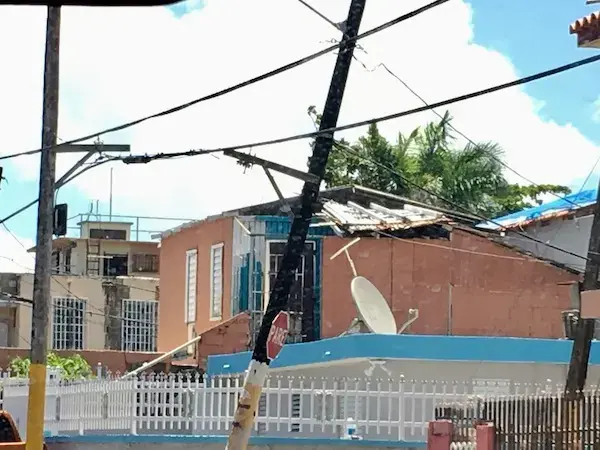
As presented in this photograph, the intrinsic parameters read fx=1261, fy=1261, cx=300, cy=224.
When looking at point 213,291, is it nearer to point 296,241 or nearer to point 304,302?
point 304,302

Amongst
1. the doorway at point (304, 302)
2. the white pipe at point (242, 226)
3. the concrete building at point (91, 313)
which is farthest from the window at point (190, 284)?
the concrete building at point (91, 313)

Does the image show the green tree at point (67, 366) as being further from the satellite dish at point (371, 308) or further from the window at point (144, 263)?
the window at point (144, 263)

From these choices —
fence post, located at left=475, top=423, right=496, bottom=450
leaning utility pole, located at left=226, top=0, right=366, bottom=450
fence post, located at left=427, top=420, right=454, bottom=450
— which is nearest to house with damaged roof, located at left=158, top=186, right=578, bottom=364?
fence post, located at left=427, top=420, right=454, bottom=450

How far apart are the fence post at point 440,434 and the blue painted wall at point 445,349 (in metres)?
3.54

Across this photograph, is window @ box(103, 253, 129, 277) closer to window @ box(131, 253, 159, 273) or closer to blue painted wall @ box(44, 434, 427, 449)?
window @ box(131, 253, 159, 273)

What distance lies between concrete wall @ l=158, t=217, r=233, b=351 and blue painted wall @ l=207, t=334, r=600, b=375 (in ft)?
23.8

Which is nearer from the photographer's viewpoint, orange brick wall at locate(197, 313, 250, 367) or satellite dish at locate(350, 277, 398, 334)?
satellite dish at locate(350, 277, 398, 334)

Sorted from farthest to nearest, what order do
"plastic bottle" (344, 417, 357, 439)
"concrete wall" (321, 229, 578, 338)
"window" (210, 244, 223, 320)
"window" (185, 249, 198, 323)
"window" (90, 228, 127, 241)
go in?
1. "window" (90, 228, 127, 241)
2. "window" (185, 249, 198, 323)
3. "window" (210, 244, 223, 320)
4. "concrete wall" (321, 229, 578, 338)
5. "plastic bottle" (344, 417, 357, 439)

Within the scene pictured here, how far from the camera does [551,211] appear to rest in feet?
79.7

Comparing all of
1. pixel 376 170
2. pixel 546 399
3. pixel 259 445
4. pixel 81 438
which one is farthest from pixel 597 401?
pixel 376 170

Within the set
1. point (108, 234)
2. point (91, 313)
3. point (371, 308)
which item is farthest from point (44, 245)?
point (108, 234)

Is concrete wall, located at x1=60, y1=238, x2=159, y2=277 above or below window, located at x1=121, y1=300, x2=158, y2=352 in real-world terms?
above

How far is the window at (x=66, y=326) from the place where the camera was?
157 ft

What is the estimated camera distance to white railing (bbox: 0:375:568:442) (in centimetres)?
1742
